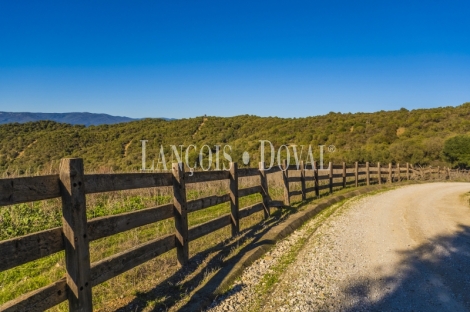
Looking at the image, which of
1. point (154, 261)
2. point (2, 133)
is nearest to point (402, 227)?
point (154, 261)

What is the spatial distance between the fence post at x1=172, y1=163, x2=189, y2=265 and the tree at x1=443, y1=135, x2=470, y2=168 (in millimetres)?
37852

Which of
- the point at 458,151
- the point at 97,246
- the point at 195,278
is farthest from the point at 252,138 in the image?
the point at 195,278

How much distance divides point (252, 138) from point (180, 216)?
54226 mm

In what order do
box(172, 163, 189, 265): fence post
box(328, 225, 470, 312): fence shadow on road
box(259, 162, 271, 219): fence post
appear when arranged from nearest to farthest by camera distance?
box(328, 225, 470, 312): fence shadow on road < box(172, 163, 189, 265): fence post < box(259, 162, 271, 219): fence post

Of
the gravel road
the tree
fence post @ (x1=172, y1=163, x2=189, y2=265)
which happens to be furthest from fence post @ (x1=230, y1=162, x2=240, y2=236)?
the tree

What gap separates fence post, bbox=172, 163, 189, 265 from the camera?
578 cm

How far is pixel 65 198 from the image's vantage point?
3471 mm

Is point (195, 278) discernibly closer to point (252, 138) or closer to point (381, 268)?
point (381, 268)

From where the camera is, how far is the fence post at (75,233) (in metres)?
3.46

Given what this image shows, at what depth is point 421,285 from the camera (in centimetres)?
491

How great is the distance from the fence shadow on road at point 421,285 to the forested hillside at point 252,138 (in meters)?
31.9

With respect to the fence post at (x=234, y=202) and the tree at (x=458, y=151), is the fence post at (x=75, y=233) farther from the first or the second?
the tree at (x=458, y=151)

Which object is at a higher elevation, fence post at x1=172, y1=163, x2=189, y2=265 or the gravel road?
fence post at x1=172, y1=163, x2=189, y2=265

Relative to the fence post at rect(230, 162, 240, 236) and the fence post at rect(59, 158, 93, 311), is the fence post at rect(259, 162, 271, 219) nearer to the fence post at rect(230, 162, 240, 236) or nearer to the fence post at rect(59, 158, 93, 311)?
the fence post at rect(230, 162, 240, 236)
